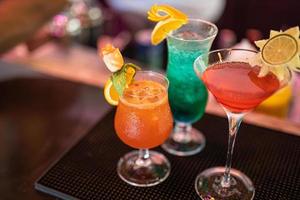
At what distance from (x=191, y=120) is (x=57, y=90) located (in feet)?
1.62

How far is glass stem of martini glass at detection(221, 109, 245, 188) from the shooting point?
0.94 meters

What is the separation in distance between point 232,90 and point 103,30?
6.47 feet

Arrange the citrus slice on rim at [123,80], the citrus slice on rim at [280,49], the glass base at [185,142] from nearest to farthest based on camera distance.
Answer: the citrus slice on rim at [280,49]
the citrus slice on rim at [123,80]
the glass base at [185,142]

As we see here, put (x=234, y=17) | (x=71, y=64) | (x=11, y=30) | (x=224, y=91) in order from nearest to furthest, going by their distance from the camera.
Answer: (x=224, y=91), (x=11, y=30), (x=71, y=64), (x=234, y=17)

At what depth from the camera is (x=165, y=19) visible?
3.24 feet

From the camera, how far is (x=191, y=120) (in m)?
1.14

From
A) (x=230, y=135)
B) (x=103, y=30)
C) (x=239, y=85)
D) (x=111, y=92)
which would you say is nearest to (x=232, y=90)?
(x=239, y=85)

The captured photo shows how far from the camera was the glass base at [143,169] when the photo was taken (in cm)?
102

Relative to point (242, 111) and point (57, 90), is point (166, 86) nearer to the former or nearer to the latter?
point (242, 111)

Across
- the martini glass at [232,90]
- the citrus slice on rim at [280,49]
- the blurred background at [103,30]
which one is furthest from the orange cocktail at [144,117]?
the blurred background at [103,30]

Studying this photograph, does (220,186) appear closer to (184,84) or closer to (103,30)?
(184,84)

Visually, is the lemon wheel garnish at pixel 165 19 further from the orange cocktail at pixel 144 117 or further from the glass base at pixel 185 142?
the glass base at pixel 185 142

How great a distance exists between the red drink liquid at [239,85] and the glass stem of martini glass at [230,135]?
3 cm

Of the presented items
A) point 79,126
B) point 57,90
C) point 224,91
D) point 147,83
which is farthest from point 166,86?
point 57,90
